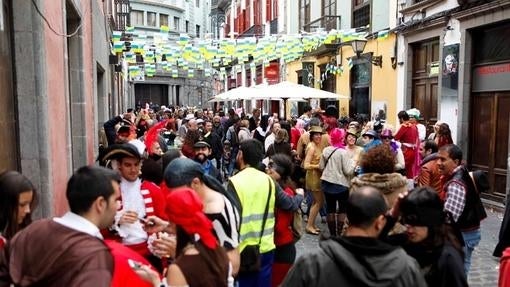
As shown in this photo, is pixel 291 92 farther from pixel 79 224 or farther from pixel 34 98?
pixel 79 224

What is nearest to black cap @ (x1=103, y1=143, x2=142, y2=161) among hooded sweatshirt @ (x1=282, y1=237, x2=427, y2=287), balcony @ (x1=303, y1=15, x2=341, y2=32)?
hooded sweatshirt @ (x1=282, y1=237, x2=427, y2=287)

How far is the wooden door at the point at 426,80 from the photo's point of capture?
12.9 metres

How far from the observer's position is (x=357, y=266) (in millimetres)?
2473

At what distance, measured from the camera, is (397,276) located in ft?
8.16

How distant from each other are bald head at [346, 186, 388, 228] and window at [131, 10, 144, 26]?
178 ft

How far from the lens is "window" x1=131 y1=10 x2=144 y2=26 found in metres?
53.8

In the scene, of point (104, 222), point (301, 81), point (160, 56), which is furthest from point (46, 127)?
point (301, 81)

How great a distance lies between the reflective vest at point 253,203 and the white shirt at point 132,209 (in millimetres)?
765

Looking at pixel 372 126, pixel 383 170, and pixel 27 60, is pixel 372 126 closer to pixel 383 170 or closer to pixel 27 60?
pixel 383 170

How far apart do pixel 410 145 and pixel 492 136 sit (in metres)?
2.58

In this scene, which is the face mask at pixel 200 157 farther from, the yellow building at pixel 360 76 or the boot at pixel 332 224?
the yellow building at pixel 360 76

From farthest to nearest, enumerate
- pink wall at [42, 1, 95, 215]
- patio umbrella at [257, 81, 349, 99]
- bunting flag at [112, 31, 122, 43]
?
bunting flag at [112, 31, 122, 43], patio umbrella at [257, 81, 349, 99], pink wall at [42, 1, 95, 215]

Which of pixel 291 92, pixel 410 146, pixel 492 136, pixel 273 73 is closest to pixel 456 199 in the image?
pixel 410 146

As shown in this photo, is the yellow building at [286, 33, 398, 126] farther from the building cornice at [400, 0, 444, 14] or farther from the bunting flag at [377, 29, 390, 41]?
the building cornice at [400, 0, 444, 14]
